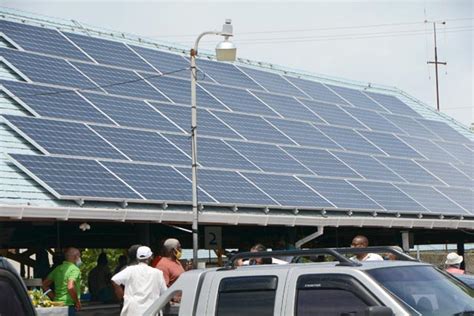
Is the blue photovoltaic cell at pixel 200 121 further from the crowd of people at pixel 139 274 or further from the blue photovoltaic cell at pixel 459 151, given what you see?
the blue photovoltaic cell at pixel 459 151

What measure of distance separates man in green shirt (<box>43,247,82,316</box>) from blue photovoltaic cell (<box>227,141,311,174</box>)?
10.5 metres

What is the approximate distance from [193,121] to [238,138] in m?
5.24

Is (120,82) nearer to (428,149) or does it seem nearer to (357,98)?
(357,98)

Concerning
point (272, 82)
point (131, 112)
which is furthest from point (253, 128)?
point (272, 82)

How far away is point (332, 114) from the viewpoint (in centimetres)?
3297

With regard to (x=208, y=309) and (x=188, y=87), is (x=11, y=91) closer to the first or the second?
(x=188, y=87)

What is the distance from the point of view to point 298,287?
401 inches

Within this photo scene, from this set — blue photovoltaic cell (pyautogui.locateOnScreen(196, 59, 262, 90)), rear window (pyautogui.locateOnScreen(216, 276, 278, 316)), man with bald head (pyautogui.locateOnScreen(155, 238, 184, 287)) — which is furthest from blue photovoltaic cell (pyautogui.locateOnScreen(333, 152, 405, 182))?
rear window (pyautogui.locateOnScreen(216, 276, 278, 316))

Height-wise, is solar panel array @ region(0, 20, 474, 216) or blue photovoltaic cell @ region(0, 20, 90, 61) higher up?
blue photovoltaic cell @ region(0, 20, 90, 61)

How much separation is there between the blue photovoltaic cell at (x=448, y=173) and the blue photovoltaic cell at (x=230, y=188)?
9.45 meters

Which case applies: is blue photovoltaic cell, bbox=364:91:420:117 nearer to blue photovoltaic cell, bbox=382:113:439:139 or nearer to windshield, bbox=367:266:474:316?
blue photovoltaic cell, bbox=382:113:439:139

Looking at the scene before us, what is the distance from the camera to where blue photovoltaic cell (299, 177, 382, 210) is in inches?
1067

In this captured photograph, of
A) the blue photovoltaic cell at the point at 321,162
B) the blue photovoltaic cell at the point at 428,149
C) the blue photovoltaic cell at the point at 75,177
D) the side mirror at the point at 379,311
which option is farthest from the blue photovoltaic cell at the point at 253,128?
the side mirror at the point at 379,311

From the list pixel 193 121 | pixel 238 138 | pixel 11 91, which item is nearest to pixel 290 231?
pixel 238 138
